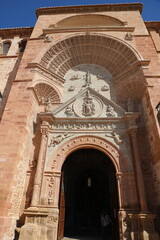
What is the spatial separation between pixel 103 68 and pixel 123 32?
2.77 m

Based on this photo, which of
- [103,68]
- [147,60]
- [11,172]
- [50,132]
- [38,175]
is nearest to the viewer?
[11,172]

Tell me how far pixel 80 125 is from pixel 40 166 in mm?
2890

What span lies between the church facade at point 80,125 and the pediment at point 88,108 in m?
0.06

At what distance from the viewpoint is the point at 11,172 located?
635cm

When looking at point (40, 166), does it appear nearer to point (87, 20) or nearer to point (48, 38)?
point (48, 38)

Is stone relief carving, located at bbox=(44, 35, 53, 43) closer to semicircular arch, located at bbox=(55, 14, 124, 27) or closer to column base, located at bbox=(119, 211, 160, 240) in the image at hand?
semicircular arch, located at bbox=(55, 14, 124, 27)

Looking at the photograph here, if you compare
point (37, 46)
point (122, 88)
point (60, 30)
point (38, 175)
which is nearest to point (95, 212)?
point (38, 175)

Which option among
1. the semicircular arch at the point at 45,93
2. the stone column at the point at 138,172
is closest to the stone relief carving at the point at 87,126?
the stone column at the point at 138,172

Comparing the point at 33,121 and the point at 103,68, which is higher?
the point at 103,68

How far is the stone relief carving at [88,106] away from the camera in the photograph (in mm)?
8688

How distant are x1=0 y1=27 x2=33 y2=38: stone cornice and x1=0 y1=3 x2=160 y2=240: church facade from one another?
0.27ft

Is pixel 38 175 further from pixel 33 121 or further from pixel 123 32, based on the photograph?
pixel 123 32

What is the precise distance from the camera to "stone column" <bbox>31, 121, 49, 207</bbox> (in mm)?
6582

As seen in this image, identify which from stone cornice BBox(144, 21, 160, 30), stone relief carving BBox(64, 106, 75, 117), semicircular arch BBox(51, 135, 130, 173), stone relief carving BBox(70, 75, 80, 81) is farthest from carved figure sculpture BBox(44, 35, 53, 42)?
stone cornice BBox(144, 21, 160, 30)
